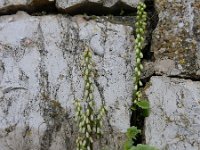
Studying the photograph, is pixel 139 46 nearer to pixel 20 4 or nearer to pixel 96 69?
pixel 96 69

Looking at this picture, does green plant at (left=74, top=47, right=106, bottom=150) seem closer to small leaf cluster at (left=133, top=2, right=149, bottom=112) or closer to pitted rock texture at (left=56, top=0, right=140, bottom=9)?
small leaf cluster at (left=133, top=2, right=149, bottom=112)

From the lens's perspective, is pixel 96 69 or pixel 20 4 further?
pixel 20 4

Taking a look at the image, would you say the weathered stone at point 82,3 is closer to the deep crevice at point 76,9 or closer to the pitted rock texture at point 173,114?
the deep crevice at point 76,9

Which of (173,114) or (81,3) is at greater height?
(81,3)

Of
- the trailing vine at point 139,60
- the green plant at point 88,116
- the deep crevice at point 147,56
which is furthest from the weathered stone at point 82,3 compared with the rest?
the green plant at point 88,116

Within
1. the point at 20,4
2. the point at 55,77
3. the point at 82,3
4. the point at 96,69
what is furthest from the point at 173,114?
the point at 20,4

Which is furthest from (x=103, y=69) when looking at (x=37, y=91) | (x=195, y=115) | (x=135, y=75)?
(x=195, y=115)

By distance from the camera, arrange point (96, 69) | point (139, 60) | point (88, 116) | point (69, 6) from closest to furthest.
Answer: point (88, 116) < point (139, 60) < point (96, 69) < point (69, 6)
